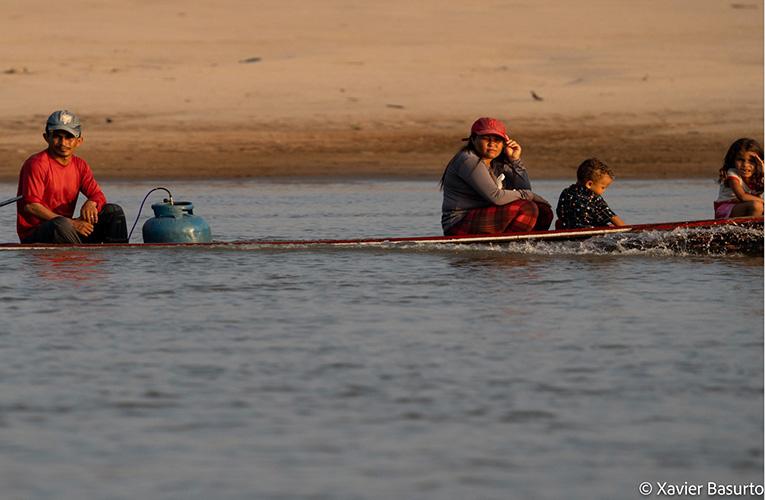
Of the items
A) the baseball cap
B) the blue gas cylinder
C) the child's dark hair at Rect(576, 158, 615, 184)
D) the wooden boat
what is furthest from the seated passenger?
the baseball cap

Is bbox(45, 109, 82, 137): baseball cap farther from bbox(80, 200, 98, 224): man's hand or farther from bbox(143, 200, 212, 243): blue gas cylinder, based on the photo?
bbox(143, 200, 212, 243): blue gas cylinder

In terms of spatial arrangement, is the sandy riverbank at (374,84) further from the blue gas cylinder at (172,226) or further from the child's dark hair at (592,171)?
the child's dark hair at (592,171)

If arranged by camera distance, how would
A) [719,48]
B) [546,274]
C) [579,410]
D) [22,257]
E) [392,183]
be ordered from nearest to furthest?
[579,410], [546,274], [22,257], [392,183], [719,48]

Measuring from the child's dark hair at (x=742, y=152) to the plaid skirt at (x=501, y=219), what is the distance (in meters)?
1.29

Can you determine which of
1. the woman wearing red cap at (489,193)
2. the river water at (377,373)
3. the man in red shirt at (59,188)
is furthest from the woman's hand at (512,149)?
the man in red shirt at (59,188)

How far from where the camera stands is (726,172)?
10625 millimetres

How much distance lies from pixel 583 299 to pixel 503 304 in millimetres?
503

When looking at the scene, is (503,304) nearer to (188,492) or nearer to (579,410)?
(579,410)

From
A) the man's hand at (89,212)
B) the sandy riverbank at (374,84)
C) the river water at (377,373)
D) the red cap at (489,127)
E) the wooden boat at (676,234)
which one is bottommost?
the river water at (377,373)

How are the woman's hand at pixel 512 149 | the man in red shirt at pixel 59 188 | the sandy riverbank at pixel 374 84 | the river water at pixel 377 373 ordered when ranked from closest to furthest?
the river water at pixel 377 373, the man in red shirt at pixel 59 188, the woman's hand at pixel 512 149, the sandy riverbank at pixel 374 84

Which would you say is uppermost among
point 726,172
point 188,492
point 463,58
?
point 463,58

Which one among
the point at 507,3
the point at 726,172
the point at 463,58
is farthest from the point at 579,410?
the point at 507,3

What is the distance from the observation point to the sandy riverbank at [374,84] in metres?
21.2

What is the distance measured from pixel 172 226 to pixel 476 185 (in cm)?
208
